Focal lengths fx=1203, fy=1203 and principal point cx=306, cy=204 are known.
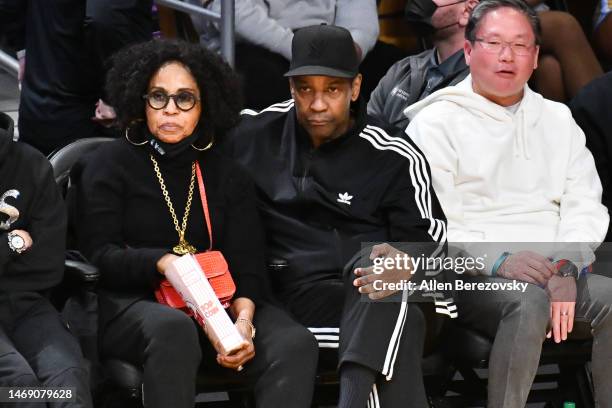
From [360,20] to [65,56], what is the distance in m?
1.43

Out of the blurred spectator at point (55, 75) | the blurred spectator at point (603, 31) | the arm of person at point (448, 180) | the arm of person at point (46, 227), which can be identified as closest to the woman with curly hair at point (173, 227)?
the arm of person at point (46, 227)

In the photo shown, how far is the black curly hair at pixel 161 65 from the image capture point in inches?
163

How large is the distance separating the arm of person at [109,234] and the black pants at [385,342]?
618 millimetres

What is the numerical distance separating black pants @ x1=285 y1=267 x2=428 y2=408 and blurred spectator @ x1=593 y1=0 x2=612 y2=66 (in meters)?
2.44

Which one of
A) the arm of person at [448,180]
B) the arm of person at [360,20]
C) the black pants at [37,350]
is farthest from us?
the arm of person at [360,20]

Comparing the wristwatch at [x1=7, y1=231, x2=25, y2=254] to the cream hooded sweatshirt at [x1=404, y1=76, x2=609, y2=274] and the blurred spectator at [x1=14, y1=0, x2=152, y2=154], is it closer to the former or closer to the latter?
the blurred spectator at [x1=14, y1=0, x2=152, y2=154]

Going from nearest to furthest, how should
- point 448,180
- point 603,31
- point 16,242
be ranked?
point 16,242 → point 448,180 → point 603,31

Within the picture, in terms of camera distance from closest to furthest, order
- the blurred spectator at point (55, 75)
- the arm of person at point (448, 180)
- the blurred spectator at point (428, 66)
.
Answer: the arm of person at point (448, 180), the blurred spectator at point (55, 75), the blurred spectator at point (428, 66)

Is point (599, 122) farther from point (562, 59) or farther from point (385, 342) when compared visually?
point (385, 342)

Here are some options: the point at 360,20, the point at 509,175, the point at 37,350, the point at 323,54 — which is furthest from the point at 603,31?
the point at 37,350

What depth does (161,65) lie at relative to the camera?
418 centimetres

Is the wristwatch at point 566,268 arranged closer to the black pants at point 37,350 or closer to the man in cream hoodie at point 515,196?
the man in cream hoodie at point 515,196

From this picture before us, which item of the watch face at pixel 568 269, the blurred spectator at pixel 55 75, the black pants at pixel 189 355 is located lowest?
the black pants at pixel 189 355

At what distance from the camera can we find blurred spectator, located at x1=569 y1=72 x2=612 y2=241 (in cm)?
482
